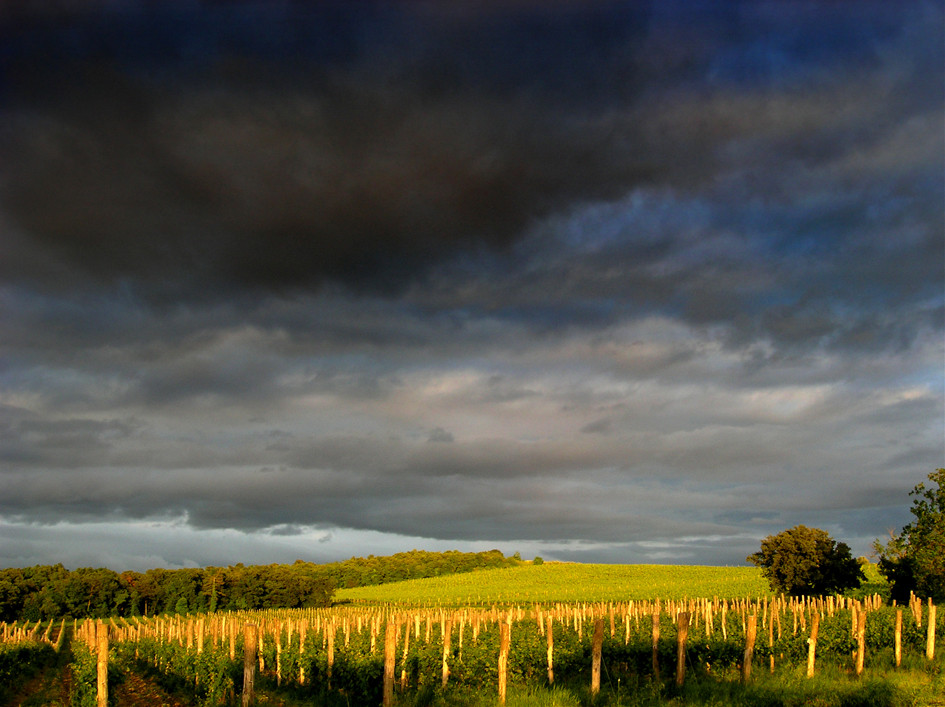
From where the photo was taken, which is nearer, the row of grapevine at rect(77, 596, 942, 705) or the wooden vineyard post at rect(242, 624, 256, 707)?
the wooden vineyard post at rect(242, 624, 256, 707)

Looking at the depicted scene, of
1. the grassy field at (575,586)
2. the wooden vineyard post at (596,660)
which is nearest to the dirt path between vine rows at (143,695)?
the wooden vineyard post at (596,660)

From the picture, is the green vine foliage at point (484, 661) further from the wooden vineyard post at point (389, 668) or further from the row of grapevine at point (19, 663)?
the row of grapevine at point (19, 663)

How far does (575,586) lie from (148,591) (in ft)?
187

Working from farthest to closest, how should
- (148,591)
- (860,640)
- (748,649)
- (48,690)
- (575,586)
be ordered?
(148,591)
(575,586)
(48,690)
(860,640)
(748,649)

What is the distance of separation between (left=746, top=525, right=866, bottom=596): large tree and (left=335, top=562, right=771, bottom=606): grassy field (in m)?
18.5

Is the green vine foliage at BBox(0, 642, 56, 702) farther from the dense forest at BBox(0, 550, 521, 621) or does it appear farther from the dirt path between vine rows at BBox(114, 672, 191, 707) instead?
the dense forest at BBox(0, 550, 521, 621)

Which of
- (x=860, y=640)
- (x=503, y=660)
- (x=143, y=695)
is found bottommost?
(x=143, y=695)

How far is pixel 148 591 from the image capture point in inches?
3949

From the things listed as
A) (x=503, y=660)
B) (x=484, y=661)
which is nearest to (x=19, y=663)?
(x=484, y=661)

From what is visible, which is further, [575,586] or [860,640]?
[575,586]

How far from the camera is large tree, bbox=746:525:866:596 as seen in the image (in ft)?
157

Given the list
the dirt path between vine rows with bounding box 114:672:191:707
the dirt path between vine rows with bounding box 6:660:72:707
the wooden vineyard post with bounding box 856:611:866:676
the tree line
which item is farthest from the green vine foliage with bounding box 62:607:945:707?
the tree line

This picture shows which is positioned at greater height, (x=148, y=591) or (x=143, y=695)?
(x=143, y=695)

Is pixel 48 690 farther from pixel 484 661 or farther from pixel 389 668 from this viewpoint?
pixel 389 668
